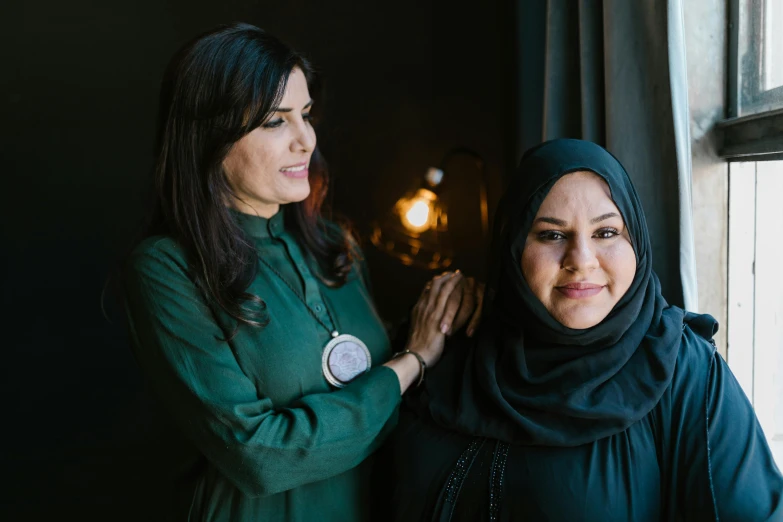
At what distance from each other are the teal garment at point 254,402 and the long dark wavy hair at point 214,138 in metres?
0.04

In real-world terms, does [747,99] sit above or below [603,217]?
above

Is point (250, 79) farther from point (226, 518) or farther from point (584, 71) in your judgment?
point (226, 518)

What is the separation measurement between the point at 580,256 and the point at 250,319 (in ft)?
2.26

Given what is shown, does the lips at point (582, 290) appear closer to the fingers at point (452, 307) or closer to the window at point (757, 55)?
the fingers at point (452, 307)

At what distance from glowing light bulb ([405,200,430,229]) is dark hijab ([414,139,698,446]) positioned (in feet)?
2.71

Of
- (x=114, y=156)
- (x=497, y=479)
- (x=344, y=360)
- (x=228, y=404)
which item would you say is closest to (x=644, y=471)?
(x=497, y=479)

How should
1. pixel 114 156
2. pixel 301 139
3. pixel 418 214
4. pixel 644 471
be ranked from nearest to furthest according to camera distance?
1. pixel 644 471
2. pixel 301 139
3. pixel 418 214
4. pixel 114 156

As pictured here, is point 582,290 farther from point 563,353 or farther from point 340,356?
point 340,356

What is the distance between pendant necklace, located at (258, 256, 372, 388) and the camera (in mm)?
1505

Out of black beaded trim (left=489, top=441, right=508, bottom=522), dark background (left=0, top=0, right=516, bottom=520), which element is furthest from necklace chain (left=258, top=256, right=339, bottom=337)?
dark background (left=0, top=0, right=516, bottom=520)

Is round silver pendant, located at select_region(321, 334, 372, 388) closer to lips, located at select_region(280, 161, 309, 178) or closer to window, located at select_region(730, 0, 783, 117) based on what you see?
lips, located at select_region(280, 161, 309, 178)

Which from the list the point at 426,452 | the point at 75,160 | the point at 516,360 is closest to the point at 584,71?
the point at 516,360

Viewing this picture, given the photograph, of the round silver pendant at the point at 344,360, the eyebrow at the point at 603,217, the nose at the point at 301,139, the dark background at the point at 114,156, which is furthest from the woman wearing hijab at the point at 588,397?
the dark background at the point at 114,156

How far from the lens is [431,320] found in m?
1.60
